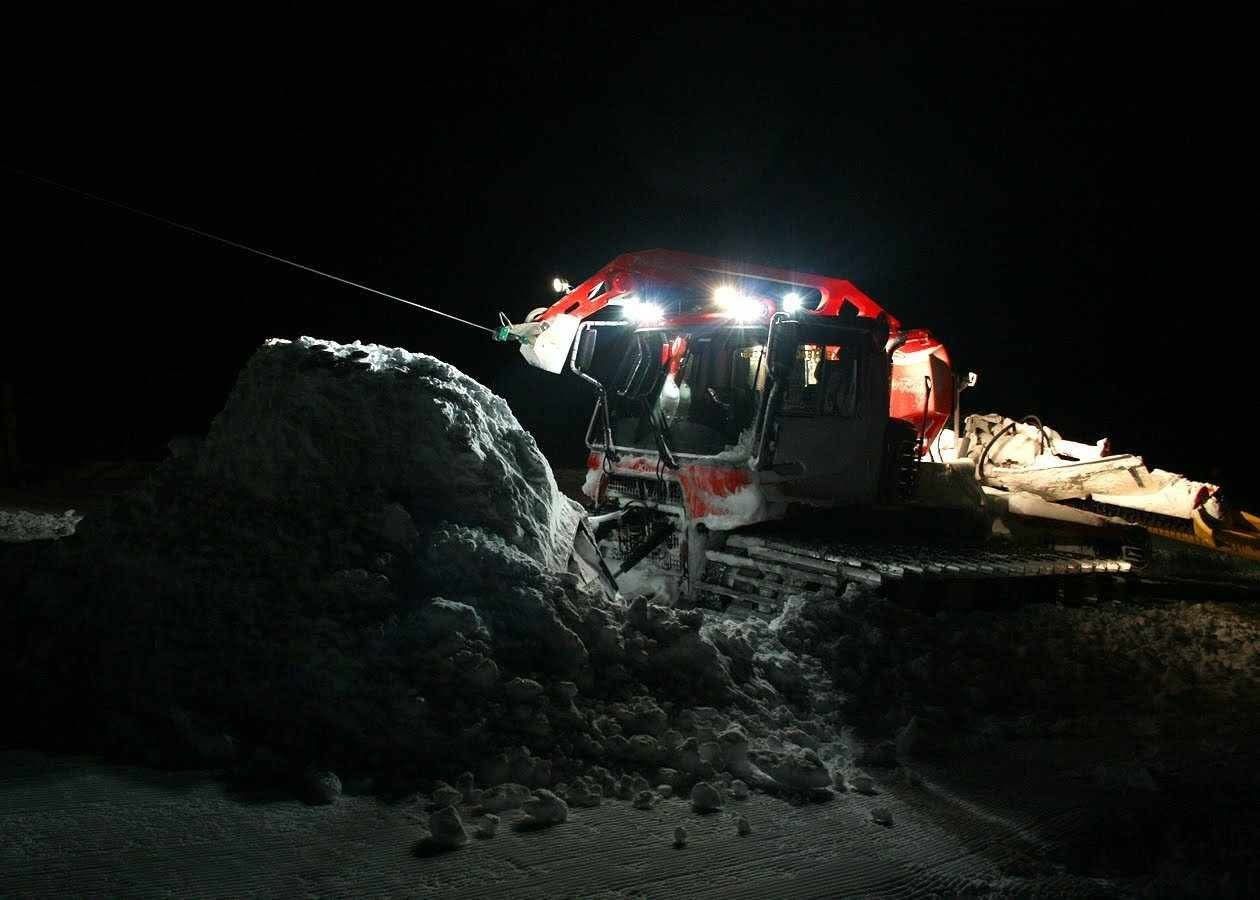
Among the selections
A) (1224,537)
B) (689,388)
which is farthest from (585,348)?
(1224,537)

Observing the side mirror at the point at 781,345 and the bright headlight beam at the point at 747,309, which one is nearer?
the side mirror at the point at 781,345

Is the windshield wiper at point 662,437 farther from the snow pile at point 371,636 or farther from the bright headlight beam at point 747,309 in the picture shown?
the snow pile at point 371,636

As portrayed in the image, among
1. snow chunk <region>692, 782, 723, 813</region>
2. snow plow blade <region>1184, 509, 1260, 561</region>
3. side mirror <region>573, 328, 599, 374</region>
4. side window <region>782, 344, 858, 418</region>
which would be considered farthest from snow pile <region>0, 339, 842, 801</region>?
snow plow blade <region>1184, 509, 1260, 561</region>

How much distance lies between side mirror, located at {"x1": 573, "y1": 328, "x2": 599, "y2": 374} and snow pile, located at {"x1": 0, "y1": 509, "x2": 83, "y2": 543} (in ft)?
16.1

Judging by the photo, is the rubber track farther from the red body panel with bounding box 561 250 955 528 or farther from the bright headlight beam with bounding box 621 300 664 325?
the bright headlight beam with bounding box 621 300 664 325

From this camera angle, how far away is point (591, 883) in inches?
124

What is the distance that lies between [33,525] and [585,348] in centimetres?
617

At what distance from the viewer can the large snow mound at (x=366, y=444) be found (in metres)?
5.34

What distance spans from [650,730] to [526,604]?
0.91 metres

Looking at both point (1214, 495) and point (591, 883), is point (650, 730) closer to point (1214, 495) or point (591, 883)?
point (591, 883)

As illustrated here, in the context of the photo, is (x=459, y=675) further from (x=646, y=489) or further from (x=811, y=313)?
(x=811, y=313)

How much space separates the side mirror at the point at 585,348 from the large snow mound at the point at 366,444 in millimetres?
2638

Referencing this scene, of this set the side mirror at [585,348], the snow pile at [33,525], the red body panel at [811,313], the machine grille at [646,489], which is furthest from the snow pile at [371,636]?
the snow pile at [33,525]

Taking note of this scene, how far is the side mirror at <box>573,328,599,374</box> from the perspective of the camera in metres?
8.41
